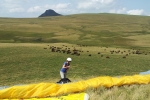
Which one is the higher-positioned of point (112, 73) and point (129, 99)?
point (129, 99)

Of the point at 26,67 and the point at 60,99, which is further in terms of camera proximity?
the point at 26,67

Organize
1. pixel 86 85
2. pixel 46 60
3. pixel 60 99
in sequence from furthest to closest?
pixel 46 60, pixel 86 85, pixel 60 99

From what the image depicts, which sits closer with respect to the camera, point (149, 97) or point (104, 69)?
point (149, 97)

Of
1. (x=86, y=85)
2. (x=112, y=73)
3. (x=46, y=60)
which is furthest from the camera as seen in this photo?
(x=46, y=60)

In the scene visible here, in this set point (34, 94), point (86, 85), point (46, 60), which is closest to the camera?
point (34, 94)

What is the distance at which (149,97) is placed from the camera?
37.3 ft

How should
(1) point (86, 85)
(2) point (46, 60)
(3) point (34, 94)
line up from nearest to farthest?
(3) point (34, 94) → (1) point (86, 85) → (2) point (46, 60)

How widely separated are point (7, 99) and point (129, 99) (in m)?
5.59

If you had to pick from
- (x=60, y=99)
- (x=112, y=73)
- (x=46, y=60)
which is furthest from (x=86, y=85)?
(x=46, y=60)

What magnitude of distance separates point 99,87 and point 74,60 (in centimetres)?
2786

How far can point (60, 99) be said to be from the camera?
10.4 metres

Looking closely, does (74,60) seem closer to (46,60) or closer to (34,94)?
(46,60)

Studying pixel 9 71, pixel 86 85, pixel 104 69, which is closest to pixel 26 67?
pixel 9 71

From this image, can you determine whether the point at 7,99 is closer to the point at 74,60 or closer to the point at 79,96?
the point at 79,96
